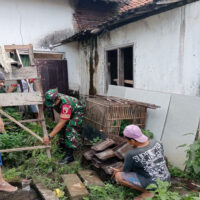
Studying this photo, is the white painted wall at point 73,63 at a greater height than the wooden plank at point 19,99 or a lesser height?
greater

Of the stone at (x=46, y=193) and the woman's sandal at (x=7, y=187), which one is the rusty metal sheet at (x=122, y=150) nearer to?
the stone at (x=46, y=193)

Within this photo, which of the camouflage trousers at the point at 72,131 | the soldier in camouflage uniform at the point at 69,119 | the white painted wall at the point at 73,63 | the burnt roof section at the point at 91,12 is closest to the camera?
the soldier in camouflage uniform at the point at 69,119

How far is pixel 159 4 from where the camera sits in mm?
4422

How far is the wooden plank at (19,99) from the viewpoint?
13.4 feet

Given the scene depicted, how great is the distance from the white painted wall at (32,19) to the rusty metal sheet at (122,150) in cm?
586

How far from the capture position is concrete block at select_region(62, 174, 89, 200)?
10.8 ft

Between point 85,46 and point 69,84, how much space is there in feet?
6.71

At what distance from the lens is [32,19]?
8289 mm

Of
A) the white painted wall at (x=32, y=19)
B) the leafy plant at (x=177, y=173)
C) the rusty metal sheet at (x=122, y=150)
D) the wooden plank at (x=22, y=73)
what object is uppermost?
the white painted wall at (x=32, y=19)

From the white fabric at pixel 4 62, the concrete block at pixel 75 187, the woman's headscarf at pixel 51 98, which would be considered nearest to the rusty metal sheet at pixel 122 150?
the concrete block at pixel 75 187

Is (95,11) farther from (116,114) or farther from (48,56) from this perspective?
(116,114)

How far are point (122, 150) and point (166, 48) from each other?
8.28 ft

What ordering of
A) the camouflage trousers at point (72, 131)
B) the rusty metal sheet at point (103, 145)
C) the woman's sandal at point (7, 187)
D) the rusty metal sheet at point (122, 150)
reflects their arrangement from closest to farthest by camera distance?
1. the woman's sandal at point (7, 187)
2. the rusty metal sheet at point (122, 150)
3. the rusty metal sheet at point (103, 145)
4. the camouflage trousers at point (72, 131)

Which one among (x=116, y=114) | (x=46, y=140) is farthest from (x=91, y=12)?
(x=46, y=140)
